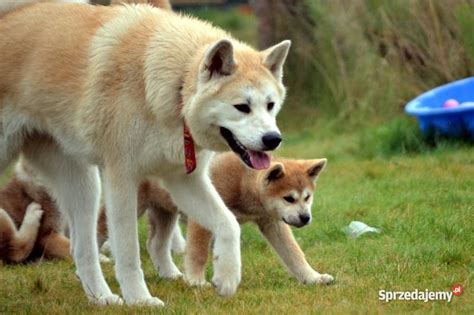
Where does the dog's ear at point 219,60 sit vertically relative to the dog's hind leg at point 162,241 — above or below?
above

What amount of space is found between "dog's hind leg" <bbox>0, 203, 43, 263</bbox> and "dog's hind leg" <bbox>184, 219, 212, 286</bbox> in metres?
1.53

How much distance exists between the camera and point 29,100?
6016 millimetres

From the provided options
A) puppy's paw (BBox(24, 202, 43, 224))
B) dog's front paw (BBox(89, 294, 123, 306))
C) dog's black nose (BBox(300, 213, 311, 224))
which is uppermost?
dog's black nose (BBox(300, 213, 311, 224))

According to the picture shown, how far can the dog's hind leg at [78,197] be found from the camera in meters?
6.32

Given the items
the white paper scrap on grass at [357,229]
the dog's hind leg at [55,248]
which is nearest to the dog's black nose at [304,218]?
the white paper scrap on grass at [357,229]

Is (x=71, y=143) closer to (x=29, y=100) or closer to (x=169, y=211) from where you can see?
(x=29, y=100)

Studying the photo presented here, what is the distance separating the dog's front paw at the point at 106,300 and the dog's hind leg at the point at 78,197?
9 centimetres

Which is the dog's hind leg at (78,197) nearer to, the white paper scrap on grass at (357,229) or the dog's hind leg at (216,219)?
the dog's hind leg at (216,219)

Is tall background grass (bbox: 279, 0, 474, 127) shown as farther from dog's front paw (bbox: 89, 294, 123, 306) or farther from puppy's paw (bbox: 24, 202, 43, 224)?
dog's front paw (bbox: 89, 294, 123, 306)

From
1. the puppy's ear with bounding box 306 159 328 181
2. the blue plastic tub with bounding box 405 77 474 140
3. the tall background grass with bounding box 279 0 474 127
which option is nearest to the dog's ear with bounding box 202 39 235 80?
the puppy's ear with bounding box 306 159 328 181

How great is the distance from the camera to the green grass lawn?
5.73 meters

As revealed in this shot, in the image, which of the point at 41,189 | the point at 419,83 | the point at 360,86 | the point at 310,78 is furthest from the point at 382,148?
the point at 41,189

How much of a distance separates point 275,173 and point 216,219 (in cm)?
137

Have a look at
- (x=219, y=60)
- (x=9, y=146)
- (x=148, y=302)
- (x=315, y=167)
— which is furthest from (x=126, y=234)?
(x=315, y=167)
